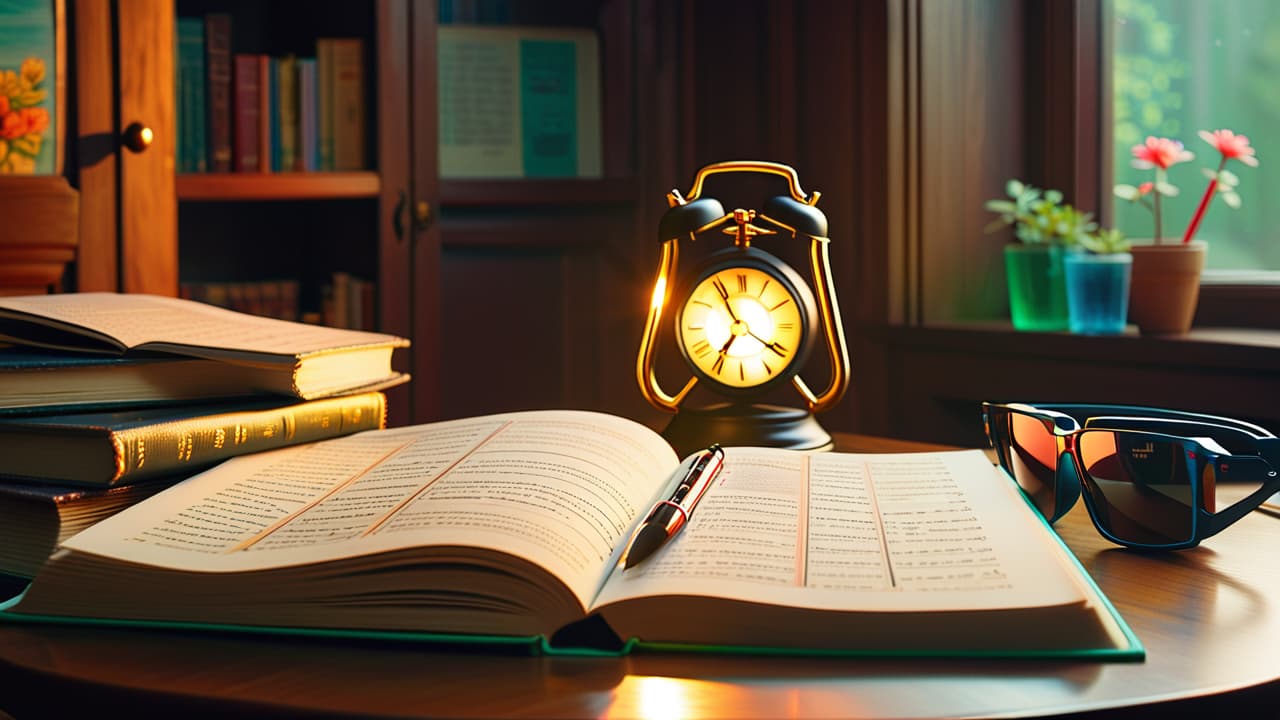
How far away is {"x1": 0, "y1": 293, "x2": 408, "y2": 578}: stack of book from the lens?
2.30 feet

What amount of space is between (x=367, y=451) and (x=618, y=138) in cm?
165

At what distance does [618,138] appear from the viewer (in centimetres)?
238

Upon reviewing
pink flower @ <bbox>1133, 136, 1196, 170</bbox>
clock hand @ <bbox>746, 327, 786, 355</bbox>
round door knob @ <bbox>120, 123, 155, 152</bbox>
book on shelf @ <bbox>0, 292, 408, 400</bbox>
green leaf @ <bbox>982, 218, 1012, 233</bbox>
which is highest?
round door knob @ <bbox>120, 123, 155, 152</bbox>

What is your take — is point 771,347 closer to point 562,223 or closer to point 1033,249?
point 1033,249

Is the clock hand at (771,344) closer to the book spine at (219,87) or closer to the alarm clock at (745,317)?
the alarm clock at (745,317)

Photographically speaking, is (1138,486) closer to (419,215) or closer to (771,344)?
(771,344)

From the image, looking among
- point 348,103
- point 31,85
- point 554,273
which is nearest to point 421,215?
point 348,103

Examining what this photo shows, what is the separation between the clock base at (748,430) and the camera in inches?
40.6

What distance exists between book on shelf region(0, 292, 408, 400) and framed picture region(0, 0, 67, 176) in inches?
36.8

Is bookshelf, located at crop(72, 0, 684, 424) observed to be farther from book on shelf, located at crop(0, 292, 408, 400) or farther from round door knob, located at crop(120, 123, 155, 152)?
book on shelf, located at crop(0, 292, 408, 400)

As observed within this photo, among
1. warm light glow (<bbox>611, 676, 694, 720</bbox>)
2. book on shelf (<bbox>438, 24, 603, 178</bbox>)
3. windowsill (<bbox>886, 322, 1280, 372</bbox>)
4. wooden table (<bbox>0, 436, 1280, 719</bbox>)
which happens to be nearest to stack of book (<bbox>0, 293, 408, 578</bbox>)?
wooden table (<bbox>0, 436, 1280, 719</bbox>)

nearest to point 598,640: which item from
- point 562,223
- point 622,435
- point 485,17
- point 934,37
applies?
point 622,435

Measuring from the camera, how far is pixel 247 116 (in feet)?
6.63

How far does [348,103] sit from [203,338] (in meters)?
1.34
